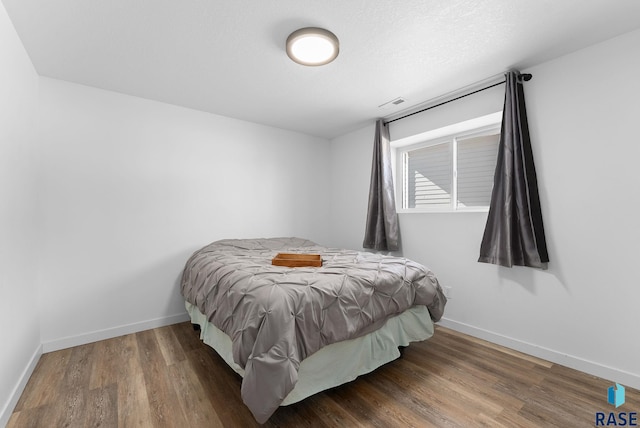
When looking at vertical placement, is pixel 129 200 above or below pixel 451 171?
below

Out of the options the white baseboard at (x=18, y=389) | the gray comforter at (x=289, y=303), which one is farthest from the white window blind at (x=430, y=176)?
the white baseboard at (x=18, y=389)

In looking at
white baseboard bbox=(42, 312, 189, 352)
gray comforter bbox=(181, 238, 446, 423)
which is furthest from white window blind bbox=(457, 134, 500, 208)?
white baseboard bbox=(42, 312, 189, 352)

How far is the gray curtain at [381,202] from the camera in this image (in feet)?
10.5

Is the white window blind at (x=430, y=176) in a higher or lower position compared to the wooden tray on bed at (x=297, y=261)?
higher

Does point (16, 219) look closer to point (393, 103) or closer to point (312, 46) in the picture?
point (312, 46)

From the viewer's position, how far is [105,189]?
8.32 feet

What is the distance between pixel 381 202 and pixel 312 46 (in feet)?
6.13

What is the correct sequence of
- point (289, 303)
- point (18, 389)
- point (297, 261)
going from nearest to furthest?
1. point (289, 303)
2. point (18, 389)
3. point (297, 261)

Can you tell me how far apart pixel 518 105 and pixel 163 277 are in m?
3.56

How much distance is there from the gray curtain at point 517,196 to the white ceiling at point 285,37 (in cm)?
35

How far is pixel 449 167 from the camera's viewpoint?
2986 millimetres

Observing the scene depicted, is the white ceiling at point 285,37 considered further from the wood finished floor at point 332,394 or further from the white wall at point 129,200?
the wood finished floor at point 332,394

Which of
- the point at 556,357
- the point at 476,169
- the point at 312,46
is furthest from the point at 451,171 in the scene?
the point at 312,46

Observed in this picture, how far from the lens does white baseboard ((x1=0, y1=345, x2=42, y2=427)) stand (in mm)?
1442
